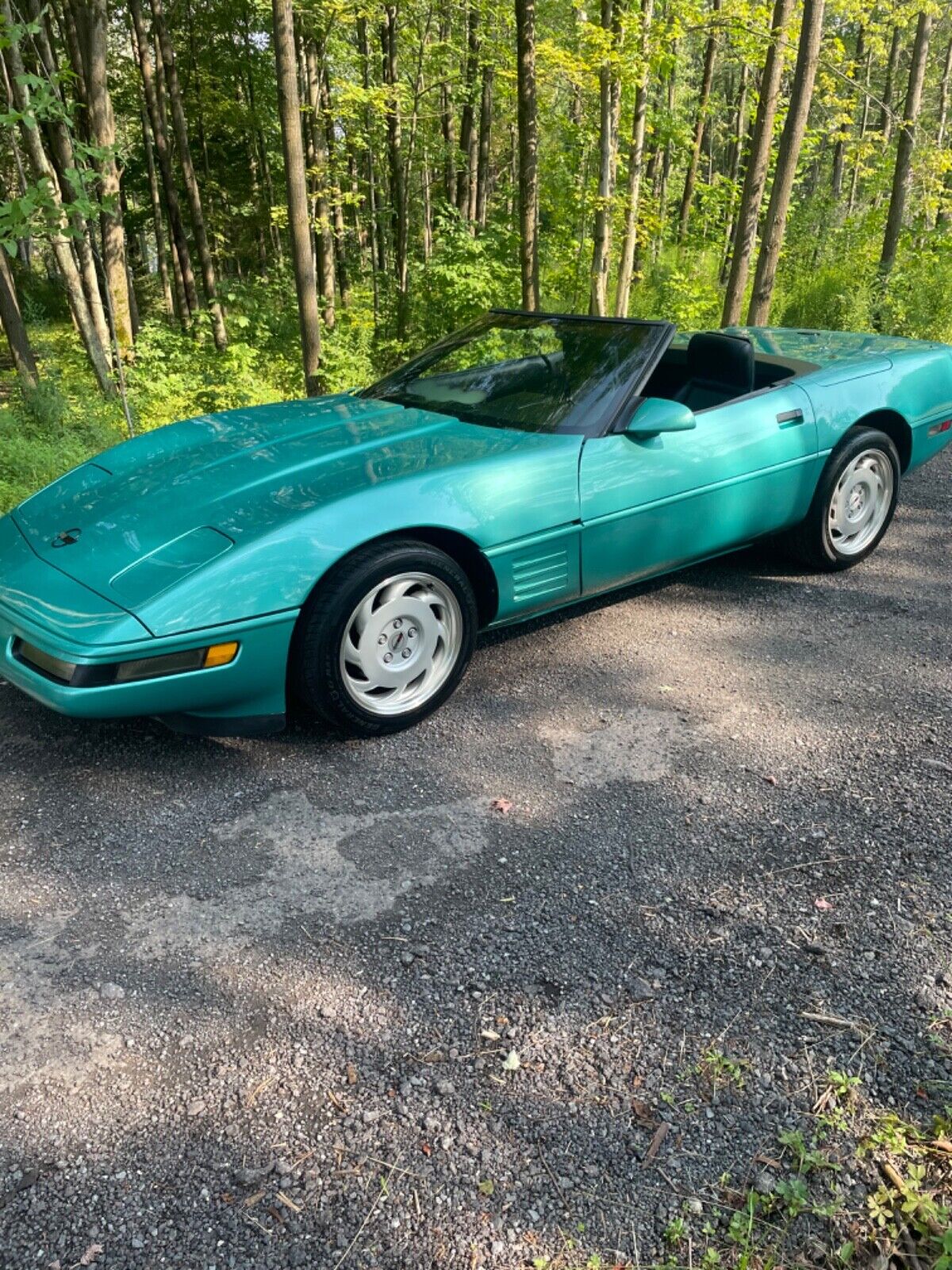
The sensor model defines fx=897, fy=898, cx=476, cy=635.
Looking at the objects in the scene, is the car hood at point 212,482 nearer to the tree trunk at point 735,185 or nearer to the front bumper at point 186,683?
the front bumper at point 186,683

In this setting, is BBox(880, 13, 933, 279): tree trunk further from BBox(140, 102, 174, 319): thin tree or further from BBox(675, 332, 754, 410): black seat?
BBox(140, 102, 174, 319): thin tree

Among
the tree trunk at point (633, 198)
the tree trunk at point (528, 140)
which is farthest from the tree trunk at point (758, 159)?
the tree trunk at point (633, 198)

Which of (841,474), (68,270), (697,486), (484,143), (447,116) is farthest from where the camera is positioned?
(484,143)

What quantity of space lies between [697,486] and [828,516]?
1038 millimetres

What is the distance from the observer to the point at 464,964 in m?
2.14

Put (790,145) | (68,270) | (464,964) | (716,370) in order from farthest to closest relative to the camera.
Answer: (68,270)
(790,145)
(716,370)
(464,964)

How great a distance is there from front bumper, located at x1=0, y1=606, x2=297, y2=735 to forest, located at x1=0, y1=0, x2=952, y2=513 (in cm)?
253

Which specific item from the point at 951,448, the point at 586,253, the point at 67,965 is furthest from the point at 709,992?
the point at 586,253

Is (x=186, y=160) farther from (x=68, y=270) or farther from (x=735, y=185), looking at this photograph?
(x=735, y=185)

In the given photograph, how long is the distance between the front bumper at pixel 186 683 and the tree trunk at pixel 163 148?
1377cm

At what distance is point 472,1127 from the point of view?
68.0 inches

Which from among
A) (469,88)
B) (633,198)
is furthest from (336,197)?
(633,198)

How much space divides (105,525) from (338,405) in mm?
1361

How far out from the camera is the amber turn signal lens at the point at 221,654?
2709 millimetres
